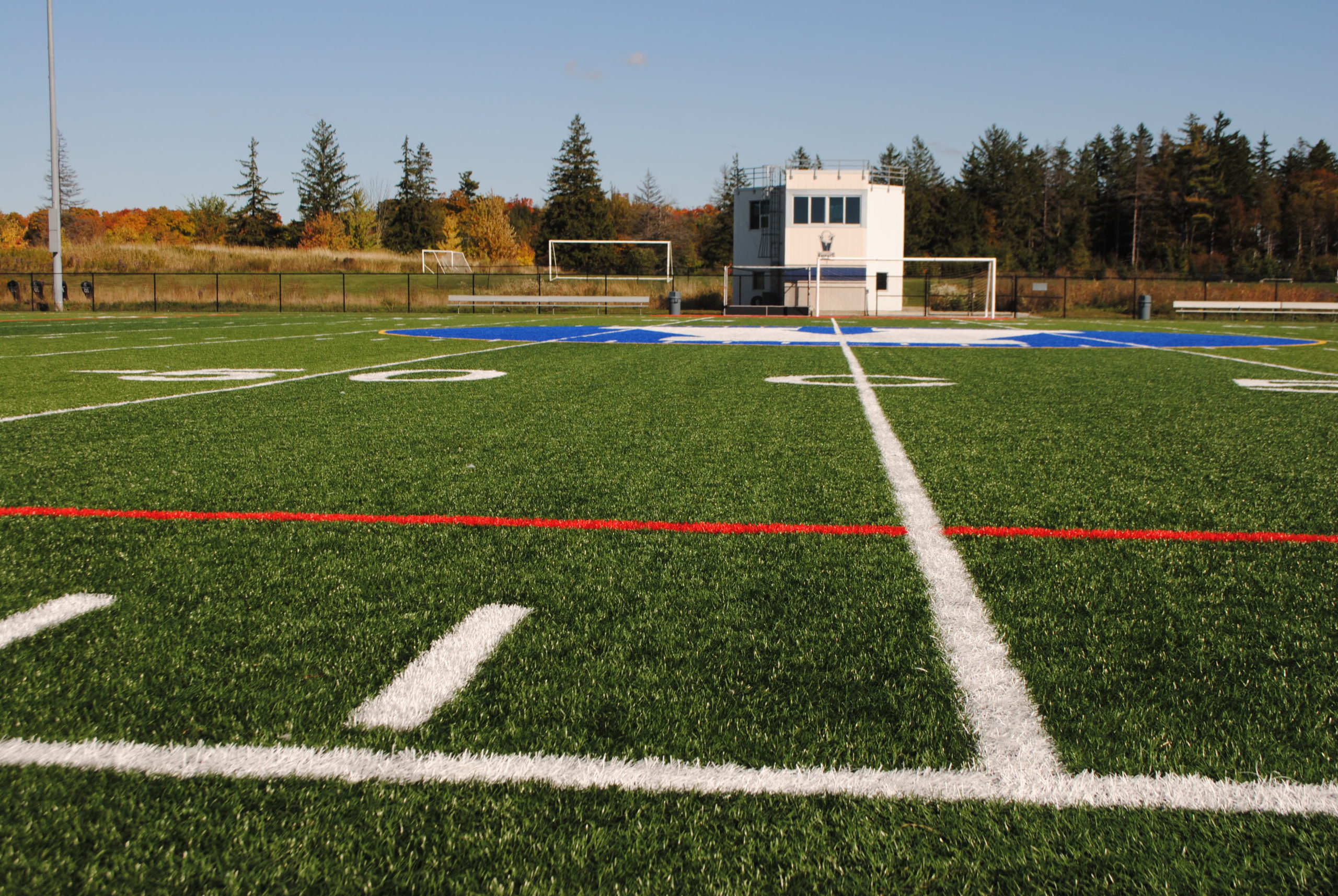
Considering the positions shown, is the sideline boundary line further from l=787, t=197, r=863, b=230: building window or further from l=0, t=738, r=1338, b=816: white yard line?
l=787, t=197, r=863, b=230: building window

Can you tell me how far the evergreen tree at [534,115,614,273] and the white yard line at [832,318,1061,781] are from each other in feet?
254

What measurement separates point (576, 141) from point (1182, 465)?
286 ft

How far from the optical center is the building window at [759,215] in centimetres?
4462

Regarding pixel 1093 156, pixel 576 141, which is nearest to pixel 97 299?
pixel 576 141

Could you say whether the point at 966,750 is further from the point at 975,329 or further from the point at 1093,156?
the point at 1093,156

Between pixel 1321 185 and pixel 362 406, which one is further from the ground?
pixel 1321 185

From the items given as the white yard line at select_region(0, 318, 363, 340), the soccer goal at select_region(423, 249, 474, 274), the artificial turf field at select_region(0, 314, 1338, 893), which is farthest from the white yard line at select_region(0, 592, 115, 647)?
the soccer goal at select_region(423, 249, 474, 274)

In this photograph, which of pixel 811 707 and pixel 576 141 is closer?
pixel 811 707

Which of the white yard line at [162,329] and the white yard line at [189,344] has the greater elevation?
the white yard line at [162,329]

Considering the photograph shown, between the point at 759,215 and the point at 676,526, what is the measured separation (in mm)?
43620

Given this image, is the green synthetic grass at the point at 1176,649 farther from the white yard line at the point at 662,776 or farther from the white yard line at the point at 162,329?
the white yard line at the point at 162,329

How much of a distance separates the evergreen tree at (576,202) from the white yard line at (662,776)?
259ft

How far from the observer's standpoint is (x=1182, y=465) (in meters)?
4.42

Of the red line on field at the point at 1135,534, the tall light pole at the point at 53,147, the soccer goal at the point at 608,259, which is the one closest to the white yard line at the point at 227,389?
the red line on field at the point at 1135,534
